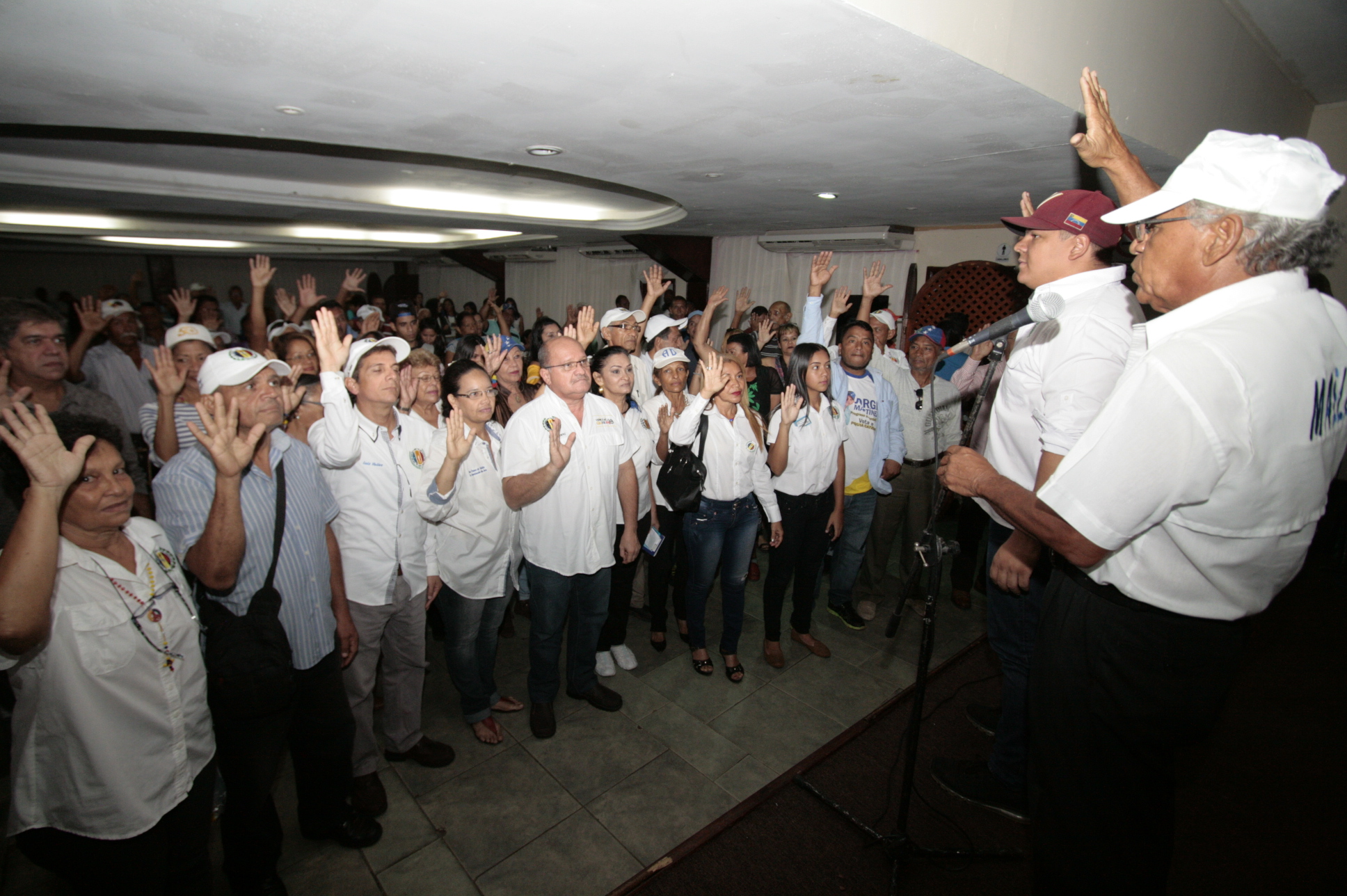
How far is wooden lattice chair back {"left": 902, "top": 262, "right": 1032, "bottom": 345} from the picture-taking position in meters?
7.13

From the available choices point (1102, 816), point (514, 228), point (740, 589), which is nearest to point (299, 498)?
point (740, 589)

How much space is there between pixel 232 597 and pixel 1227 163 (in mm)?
2839

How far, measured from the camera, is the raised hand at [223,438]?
1636 millimetres

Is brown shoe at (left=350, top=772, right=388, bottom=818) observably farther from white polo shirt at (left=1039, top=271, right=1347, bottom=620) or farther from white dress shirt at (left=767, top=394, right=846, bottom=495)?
white polo shirt at (left=1039, top=271, right=1347, bottom=620)

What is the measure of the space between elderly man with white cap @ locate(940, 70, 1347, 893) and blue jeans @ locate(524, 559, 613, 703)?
1991 mm

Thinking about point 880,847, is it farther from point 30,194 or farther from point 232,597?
point 30,194

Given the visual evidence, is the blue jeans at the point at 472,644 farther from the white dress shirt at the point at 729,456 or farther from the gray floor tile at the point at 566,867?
the white dress shirt at the point at 729,456

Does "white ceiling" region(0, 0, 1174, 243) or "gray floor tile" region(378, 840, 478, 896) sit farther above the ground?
"white ceiling" region(0, 0, 1174, 243)

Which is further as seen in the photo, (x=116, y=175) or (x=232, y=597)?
(x=116, y=175)

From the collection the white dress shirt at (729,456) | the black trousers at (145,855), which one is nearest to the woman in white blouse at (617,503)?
the white dress shirt at (729,456)

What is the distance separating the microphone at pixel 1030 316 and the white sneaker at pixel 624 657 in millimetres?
2701

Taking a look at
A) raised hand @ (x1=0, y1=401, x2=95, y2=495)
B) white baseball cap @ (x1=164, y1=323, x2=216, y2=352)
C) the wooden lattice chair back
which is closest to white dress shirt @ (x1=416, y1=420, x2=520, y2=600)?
raised hand @ (x1=0, y1=401, x2=95, y2=495)

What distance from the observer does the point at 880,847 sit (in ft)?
7.79

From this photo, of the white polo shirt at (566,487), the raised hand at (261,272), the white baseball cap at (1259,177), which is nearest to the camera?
the white baseball cap at (1259,177)
